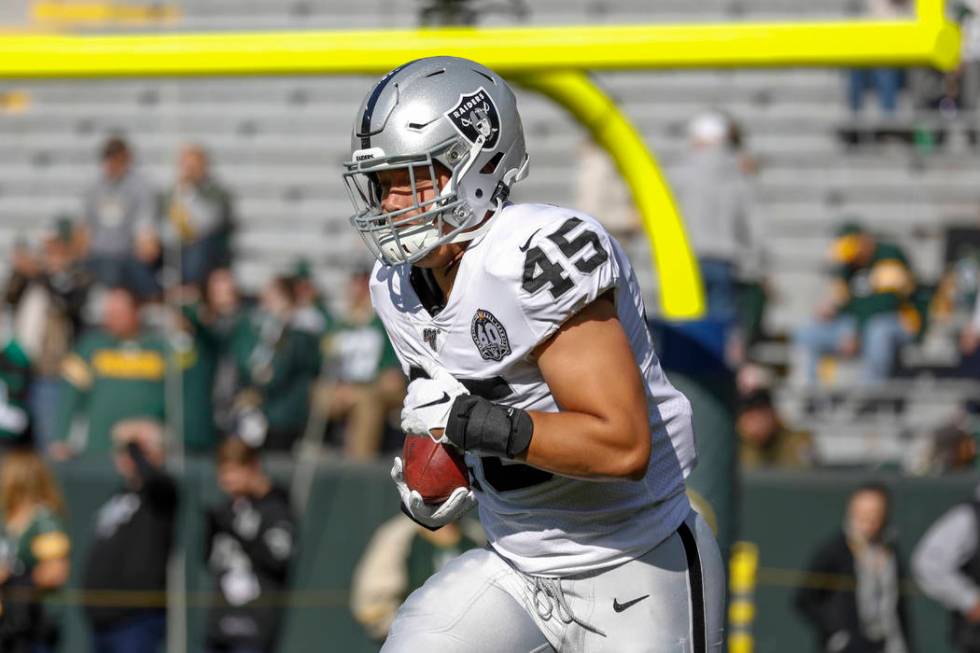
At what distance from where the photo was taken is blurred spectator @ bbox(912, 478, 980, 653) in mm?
6152

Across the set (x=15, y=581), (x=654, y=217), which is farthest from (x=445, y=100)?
(x=15, y=581)

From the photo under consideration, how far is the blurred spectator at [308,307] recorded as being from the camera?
306 inches

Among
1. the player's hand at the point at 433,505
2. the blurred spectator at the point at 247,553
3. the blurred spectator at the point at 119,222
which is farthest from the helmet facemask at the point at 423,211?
the blurred spectator at the point at 119,222

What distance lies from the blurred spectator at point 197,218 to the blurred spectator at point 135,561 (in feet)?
6.49

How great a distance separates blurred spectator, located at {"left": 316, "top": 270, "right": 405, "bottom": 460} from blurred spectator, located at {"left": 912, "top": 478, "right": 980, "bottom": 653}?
2364 mm

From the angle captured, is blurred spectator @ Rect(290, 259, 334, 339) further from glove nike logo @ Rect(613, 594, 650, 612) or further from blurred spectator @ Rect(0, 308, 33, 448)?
glove nike logo @ Rect(613, 594, 650, 612)

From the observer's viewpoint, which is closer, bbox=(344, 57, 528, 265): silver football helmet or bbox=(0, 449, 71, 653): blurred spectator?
bbox=(344, 57, 528, 265): silver football helmet

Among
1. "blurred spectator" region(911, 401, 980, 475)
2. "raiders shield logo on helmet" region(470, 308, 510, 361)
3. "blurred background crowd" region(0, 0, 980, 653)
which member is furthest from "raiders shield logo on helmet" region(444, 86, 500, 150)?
"blurred spectator" region(911, 401, 980, 475)

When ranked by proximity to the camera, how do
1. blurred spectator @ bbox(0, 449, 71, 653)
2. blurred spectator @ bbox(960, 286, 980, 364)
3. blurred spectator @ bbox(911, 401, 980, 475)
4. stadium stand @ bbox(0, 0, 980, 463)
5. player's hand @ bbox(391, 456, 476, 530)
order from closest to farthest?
player's hand @ bbox(391, 456, 476, 530) < blurred spectator @ bbox(0, 449, 71, 653) < blurred spectator @ bbox(911, 401, 980, 475) < blurred spectator @ bbox(960, 286, 980, 364) < stadium stand @ bbox(0, 0, 980, 463)

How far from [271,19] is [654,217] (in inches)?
238

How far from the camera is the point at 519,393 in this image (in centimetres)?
299

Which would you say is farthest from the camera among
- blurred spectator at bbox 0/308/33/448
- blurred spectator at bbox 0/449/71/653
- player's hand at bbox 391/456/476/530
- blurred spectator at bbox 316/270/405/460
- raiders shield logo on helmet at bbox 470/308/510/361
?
blurred spectator at bbox 316/270/405/460

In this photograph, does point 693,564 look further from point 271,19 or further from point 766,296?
point 271,19

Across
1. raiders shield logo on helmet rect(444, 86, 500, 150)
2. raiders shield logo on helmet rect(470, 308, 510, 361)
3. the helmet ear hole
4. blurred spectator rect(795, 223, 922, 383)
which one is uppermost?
raiders shield logo on helmet rect(444, 86, 500, 150)
